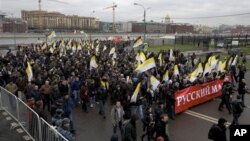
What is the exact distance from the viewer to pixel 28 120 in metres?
10.4

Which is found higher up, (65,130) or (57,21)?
(57,21)

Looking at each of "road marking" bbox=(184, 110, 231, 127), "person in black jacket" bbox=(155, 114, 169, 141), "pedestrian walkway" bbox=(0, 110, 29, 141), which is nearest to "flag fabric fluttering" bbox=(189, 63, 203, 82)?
"road marking" bbox=(184, 110, 231, 127)

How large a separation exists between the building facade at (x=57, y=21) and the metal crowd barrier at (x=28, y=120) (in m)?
117

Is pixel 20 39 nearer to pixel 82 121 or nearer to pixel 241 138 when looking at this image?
→ pixel 82 121

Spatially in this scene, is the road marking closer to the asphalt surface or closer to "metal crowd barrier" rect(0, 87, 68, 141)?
"metal crowd barrier" rect(0, 87, 68, 141)

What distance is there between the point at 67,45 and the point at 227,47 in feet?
78.5

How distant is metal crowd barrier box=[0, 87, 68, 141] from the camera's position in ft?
27.3

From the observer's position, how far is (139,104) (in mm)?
11938

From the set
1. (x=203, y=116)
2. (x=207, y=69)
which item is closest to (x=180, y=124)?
(x=203, y=116)

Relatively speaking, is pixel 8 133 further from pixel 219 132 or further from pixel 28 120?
pixel 219 132

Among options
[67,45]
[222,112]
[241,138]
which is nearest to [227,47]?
[67,45]

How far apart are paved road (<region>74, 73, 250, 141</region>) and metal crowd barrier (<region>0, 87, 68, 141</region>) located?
1.70 m

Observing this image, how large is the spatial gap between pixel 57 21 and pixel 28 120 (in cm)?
13175

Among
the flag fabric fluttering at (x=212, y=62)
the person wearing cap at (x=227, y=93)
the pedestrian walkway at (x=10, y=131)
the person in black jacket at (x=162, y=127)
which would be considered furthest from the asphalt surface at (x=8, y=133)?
the flag fabric fluttering at (x=212, y=62)
